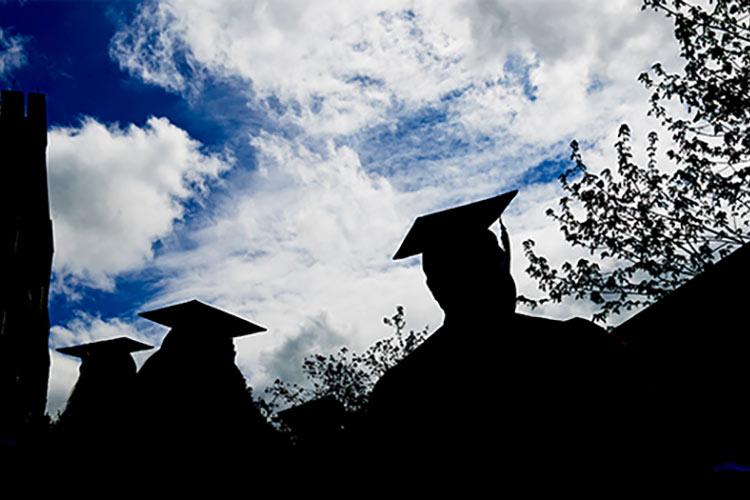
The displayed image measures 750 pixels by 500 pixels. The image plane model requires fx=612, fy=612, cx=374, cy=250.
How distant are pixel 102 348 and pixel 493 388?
7213mm

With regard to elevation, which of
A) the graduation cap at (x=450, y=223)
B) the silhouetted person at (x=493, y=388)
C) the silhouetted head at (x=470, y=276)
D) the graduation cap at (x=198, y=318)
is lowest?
the silhouetted person at (x=493, y=388)

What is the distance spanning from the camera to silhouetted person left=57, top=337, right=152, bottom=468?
5719mm

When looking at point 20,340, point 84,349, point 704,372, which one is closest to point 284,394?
point 20,340

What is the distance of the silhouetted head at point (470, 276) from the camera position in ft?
8.65

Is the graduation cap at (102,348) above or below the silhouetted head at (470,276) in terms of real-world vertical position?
above

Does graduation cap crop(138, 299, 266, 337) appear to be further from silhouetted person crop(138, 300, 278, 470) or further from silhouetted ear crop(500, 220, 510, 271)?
silhouetted ear crop(500, 220, 510, 271)

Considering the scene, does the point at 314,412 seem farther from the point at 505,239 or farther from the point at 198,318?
the point at 505,239

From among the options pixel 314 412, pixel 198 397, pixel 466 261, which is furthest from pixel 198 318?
pixel 466 261

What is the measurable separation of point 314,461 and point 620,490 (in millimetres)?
6526

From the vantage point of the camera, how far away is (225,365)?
6582mm

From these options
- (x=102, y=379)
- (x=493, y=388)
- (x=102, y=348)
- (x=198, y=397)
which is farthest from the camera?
(x=102, y=348)

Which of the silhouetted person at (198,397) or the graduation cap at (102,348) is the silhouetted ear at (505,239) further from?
the graduation cap at (102,348)

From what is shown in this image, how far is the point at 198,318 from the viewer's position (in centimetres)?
688

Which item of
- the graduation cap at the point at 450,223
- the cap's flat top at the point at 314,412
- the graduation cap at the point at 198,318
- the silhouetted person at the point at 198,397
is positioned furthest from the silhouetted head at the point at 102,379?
the graduation cap at the point at 450,223
